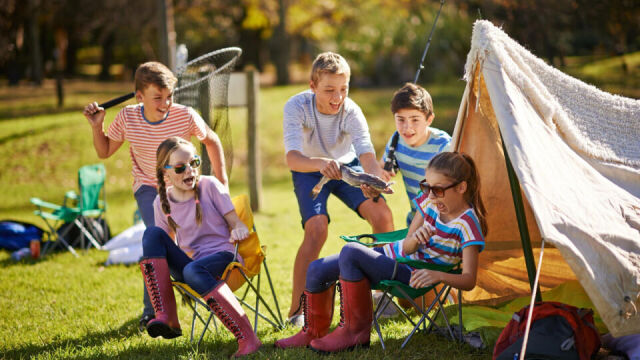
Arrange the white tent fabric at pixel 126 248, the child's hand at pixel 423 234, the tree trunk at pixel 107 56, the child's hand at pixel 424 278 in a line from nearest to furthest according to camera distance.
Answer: the child's hand at pixel 424 278
the child's hand at pixel 423 234
the white tent fabric at pixel 126 248
the tree trunk at pixel 107 56

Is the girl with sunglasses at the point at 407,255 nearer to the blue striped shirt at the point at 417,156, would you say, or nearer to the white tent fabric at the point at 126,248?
the blue striped shirt at the point at 417,156

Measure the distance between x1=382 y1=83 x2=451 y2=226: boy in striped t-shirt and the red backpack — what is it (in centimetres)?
125

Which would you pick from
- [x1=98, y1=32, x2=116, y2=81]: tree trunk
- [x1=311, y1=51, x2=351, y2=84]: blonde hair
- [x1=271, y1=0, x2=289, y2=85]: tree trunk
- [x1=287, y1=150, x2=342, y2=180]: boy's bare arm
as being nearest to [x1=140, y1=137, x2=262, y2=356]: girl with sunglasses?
[x1=287, y1=150, x2=342, y2=180]: boy's bare arm

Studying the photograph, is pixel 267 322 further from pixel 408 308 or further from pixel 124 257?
pixel 124 257

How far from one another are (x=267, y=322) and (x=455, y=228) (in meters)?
1.58

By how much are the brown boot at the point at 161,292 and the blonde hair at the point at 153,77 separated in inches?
47.9

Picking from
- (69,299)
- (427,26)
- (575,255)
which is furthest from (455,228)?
(427,26)

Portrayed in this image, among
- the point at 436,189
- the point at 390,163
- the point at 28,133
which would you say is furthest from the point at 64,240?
the point at 28,133

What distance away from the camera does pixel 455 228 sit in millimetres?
3361

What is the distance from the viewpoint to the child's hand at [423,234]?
3434mm

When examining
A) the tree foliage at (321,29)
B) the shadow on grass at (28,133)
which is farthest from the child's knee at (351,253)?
Answer: the shadow on grass at (28,133)

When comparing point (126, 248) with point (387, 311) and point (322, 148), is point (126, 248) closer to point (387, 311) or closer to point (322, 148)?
point (322, 148)

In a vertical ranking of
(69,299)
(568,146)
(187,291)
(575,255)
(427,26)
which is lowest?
(69,299)

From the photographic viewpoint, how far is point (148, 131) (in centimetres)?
436
